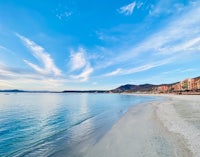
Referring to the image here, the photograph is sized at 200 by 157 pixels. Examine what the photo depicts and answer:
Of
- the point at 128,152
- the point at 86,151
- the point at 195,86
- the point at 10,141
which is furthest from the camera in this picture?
the point at 195,86

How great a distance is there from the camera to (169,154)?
699cm

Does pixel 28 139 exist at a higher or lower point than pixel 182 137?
lower

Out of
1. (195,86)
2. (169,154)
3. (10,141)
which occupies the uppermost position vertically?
(195,86)

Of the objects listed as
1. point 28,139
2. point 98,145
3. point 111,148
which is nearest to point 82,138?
point 98,145

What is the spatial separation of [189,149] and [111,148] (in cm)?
387

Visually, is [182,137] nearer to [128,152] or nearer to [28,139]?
[128,152]

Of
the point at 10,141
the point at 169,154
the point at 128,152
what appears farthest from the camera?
the point at 10,141

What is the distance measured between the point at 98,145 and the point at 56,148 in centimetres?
250

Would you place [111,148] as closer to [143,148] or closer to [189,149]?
[143,148]

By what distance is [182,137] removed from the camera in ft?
30.2

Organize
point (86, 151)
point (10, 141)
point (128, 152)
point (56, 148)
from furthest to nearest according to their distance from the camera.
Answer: point (10, 141), point (56, 148), point (86, 151), point (128, 152)

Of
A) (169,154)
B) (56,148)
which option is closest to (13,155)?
(56,148)

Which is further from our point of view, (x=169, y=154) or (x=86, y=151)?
(x=86, y=151)

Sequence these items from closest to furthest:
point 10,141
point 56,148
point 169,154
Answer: point 169,154, point 56,148, point 10,141
